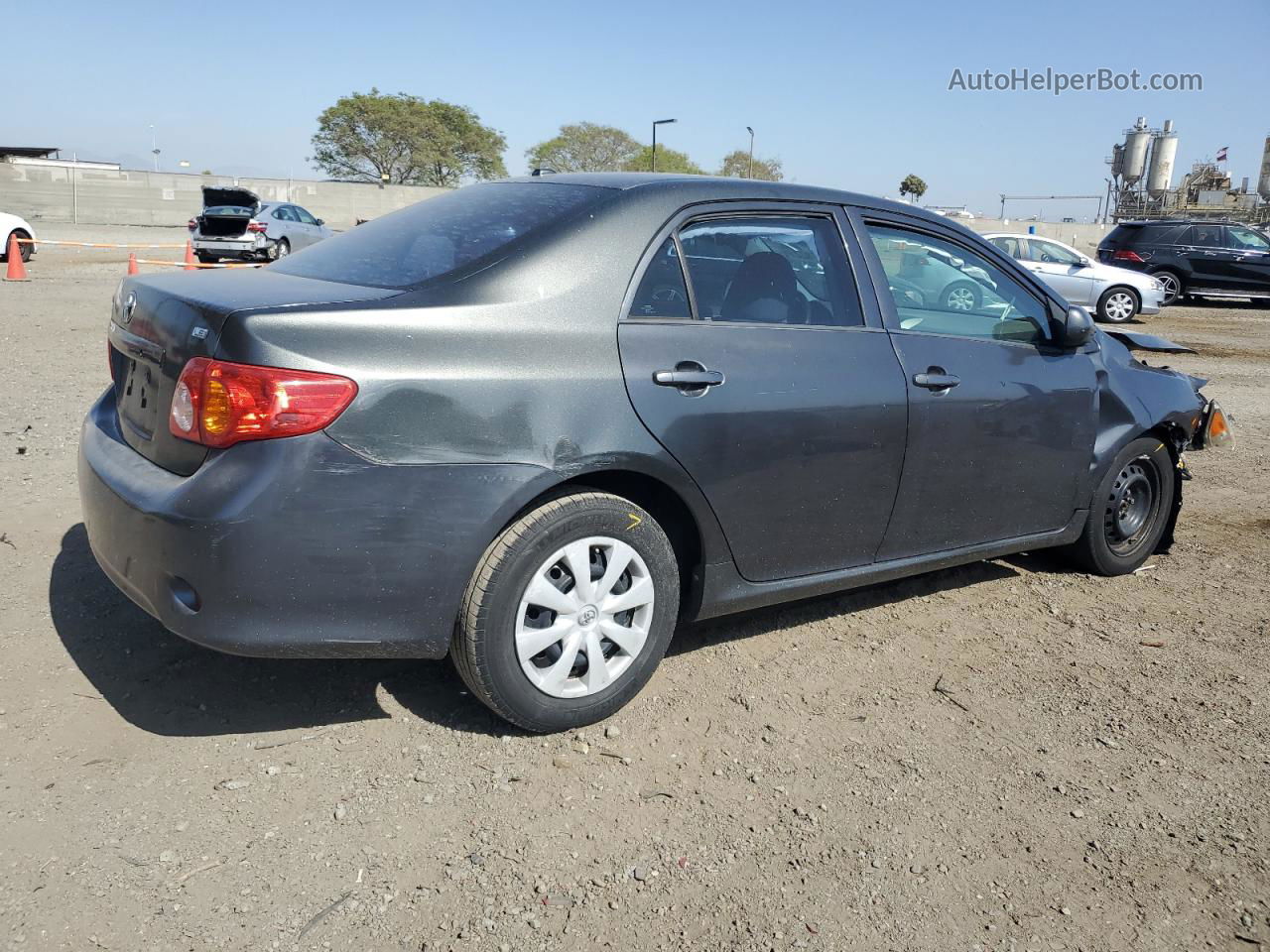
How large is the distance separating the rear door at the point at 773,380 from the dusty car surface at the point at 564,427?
0.01 m

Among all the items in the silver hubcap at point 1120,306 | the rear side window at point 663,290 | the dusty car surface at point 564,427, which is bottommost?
the dusty car surface at point 564,427

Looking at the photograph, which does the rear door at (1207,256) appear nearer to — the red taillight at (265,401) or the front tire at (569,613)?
the front tire at (569,613)

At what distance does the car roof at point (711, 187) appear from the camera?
3.44 m

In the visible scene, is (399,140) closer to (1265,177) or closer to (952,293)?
(1265,177)

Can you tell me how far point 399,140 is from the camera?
69.2m

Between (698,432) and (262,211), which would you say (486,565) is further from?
(262,211)

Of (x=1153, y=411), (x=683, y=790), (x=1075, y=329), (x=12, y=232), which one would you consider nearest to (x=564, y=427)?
(x=683, y=790)

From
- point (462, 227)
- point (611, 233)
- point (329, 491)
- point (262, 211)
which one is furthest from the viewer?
point (262, 211)

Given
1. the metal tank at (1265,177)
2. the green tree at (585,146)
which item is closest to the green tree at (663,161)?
the green tree at (585,146)

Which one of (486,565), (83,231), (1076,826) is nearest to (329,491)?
(486,565)

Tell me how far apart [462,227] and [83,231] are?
35.3 m

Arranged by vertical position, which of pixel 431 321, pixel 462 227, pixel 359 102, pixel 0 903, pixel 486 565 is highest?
pixel 359 102

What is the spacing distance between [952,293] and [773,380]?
3.90ft

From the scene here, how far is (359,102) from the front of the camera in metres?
68.1
